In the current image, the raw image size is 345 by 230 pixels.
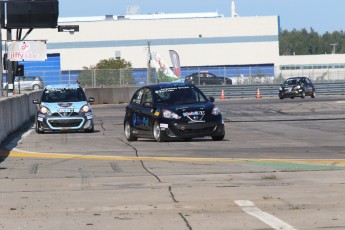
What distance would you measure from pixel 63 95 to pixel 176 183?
16.6m

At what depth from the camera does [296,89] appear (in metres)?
62.9

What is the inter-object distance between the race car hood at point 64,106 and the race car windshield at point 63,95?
52 centimetres

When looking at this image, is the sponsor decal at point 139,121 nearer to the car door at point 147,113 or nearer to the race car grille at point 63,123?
the car door at point 147,113

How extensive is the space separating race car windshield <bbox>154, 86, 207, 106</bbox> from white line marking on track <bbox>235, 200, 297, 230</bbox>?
40.1 feet

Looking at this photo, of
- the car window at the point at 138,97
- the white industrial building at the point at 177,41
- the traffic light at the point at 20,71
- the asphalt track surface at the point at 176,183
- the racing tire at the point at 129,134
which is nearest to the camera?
the asphalt track surface at the point at 176,183

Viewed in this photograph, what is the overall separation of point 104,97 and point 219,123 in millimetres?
38007

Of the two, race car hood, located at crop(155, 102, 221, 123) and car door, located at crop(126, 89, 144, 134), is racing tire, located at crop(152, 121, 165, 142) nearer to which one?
race car hood, located at crop(155, 102, 221, 123)

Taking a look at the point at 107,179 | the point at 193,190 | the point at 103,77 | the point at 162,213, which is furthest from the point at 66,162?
the point at 103,77

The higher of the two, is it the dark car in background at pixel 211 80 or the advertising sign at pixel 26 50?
the advertising sign at pixel 26 50

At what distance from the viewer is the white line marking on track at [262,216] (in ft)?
32.7

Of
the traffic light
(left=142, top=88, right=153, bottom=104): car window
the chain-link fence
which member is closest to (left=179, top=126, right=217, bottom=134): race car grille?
(left=142, top=88, right=153, bottom=104): car window

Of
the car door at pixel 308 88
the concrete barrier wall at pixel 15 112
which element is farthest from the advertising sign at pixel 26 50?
the car door at pixel 308 88

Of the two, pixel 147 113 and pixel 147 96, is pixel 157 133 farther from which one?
pixel 147 96

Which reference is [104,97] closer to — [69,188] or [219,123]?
[219,123]
